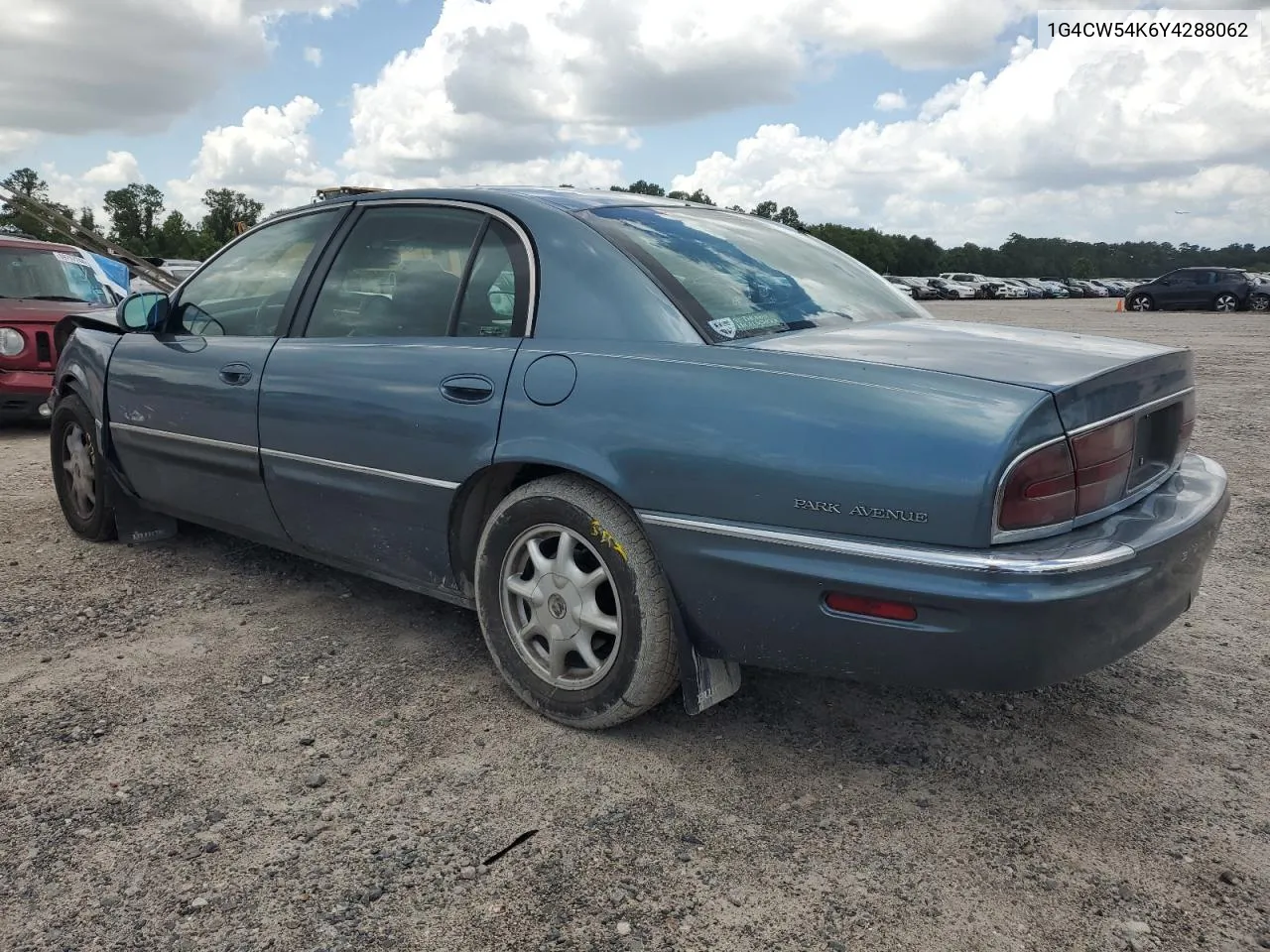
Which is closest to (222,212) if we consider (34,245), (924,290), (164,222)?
(164,222)

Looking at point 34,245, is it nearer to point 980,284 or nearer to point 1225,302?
point 1225,302

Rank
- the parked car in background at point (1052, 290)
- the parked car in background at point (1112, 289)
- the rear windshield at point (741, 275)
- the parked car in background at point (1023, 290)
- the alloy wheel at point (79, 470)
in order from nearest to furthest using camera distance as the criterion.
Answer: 1. the rear windshield at point (741, 275)
2. the alloy wheel at point (79, 470)
3. the parked car in background at point (1023, 290)
4. the parked car in background at point (1052, 290)
5. the parked car in background at point (1112, 289)

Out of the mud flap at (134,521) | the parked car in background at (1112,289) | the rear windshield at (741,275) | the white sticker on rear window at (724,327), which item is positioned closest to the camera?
the white sticker on rear window at (724,327)

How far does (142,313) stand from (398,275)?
1482 mm

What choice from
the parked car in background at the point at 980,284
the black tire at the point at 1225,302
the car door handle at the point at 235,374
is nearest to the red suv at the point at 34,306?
the car door handle at the point at 235,374

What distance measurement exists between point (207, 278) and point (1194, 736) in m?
3.87

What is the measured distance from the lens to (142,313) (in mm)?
4125

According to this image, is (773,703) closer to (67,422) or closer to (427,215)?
(427,215)

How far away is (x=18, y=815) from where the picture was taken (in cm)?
238

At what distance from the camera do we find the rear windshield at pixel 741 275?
107 inches

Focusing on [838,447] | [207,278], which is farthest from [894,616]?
[207,278]

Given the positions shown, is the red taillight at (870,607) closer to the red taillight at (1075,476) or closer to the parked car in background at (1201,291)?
the red taillight at (1075,476)

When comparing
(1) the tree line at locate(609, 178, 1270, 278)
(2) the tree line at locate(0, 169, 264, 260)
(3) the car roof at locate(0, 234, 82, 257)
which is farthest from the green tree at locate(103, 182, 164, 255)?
(3) the car roof at locate(0, 234, 82, 257)

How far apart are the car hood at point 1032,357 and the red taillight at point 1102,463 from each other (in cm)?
5
